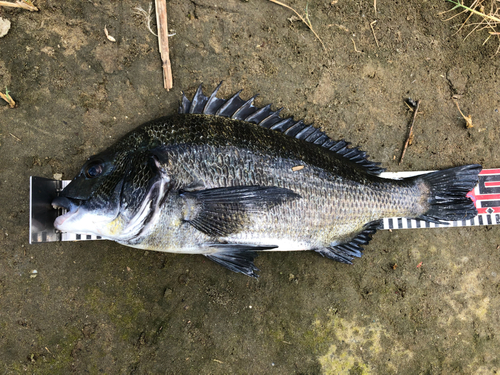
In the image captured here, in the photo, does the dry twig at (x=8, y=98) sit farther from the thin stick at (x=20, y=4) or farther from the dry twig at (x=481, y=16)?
the dry twig at (x=481, y=16)

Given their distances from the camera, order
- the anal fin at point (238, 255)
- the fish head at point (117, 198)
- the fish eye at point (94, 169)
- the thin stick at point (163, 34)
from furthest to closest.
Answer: the thin stick at point (163, 34) → the anal fin at point (238, 255) → the fish eye at point (94, 169) → the fish head at point (117, 198)

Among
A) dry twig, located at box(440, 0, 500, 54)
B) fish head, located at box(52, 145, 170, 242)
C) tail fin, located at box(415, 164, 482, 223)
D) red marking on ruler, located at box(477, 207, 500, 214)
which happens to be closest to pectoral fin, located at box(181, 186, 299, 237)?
fish head, located at box(52, 145, 170, 242)

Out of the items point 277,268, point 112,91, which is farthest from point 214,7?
point 277,268

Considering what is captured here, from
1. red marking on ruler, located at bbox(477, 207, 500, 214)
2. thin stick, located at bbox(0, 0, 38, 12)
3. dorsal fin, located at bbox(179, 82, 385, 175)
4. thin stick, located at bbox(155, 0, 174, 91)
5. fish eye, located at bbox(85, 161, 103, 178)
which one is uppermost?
thin stick, located at bbox(0, 0, 38, 12)

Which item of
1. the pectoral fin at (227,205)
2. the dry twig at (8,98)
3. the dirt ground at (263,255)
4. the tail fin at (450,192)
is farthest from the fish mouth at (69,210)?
the tail fin at (450,192)

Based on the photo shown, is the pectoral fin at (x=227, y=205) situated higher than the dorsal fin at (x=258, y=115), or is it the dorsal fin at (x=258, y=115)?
the dorsal fin at (x=258, y=115)

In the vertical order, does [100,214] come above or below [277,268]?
above

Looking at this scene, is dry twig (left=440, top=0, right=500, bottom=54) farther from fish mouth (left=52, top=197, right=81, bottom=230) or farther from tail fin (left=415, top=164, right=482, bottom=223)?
fish mouth (left=52, top=197, right=81, bottom=230)

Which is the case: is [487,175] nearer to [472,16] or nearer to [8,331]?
[472,16]
